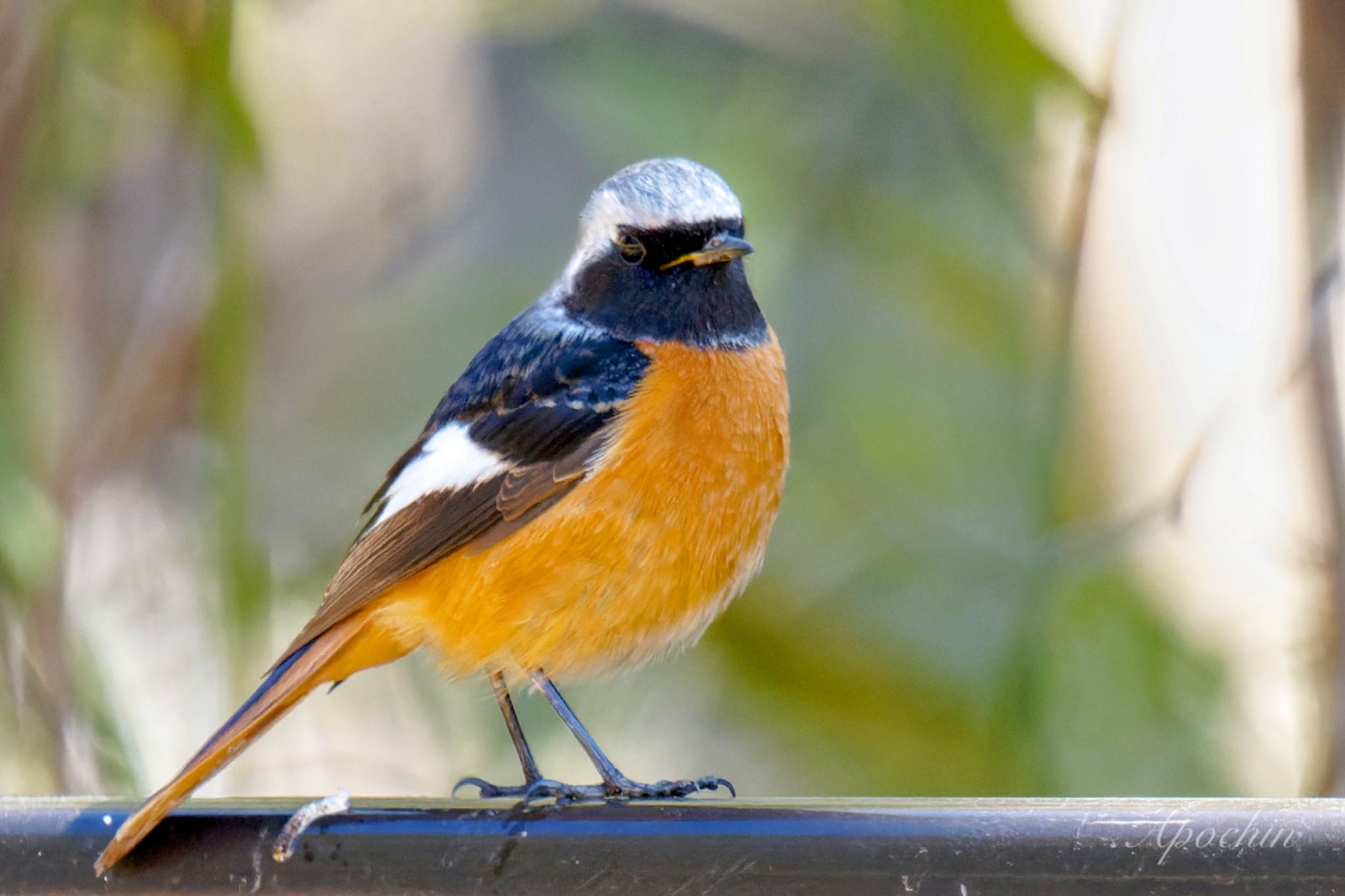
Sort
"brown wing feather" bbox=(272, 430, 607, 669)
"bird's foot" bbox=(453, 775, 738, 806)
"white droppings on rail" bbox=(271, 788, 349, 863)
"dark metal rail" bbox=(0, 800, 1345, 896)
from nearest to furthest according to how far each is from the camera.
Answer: "dark metal rail" bbox=(0, 800, 1345, 896) → "white droppings on rail" bbox=(271, 788, 349, 863) → "bird's foot" bbox=(453, 775, 738, 806) → "brown wing feather" bbox=(272, 430, 607, 669)

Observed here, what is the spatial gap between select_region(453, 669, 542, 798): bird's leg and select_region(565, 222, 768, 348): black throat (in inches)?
27.0

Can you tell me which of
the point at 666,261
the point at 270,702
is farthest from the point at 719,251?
the point at 270,702

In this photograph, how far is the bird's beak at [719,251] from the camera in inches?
108

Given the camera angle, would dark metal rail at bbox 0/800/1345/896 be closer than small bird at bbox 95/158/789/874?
Yes

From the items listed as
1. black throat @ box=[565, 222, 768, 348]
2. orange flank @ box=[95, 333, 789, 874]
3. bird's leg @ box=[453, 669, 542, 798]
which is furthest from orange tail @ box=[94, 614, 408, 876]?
black throat @ box=[565, 222, 768, 348]

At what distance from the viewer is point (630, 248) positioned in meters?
2.87

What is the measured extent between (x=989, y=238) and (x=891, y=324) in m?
0.37

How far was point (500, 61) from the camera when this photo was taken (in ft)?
18.5

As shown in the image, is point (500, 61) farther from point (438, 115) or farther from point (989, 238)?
point (989, 238)

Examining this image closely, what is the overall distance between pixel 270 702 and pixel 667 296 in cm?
101

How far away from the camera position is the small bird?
2664 millimetres

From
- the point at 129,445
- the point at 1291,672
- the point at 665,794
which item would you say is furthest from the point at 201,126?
the point at 1291,672

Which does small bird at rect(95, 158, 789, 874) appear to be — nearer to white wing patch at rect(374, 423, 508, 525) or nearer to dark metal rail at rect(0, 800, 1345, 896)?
white wing patch at rect(374, 423, 508, 525)

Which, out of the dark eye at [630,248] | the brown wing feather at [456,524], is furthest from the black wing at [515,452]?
the dark eye at [630,248]
